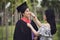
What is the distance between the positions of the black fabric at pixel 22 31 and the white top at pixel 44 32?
67 centimetres

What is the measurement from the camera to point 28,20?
7.63 m

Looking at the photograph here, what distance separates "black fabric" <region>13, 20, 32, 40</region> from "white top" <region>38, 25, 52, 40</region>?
2.19 ft

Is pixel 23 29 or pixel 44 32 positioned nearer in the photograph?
pixel 44 32

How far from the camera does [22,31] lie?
799cm

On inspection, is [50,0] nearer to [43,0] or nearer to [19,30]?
[43,0]

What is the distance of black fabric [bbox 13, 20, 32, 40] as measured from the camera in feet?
26.1

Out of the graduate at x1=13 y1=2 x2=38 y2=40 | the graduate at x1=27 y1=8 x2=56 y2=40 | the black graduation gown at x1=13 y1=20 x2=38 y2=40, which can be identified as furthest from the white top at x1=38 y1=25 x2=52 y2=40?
the black graduation gown at x1=13 y1=20 x2=38 y2=40

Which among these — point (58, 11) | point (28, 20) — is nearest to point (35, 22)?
point (28, 20)

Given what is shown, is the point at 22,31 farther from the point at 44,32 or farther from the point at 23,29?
the point at 44,32

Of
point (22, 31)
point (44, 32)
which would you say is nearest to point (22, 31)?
point (22, 31)

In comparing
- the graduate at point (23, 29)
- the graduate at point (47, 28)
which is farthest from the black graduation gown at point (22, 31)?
the graduate at point (47, 28)

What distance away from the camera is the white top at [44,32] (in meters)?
7.34

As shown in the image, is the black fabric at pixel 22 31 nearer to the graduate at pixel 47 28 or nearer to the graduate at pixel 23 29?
the graduate at pixel 23 29

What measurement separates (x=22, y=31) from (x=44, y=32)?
0.80 metres
